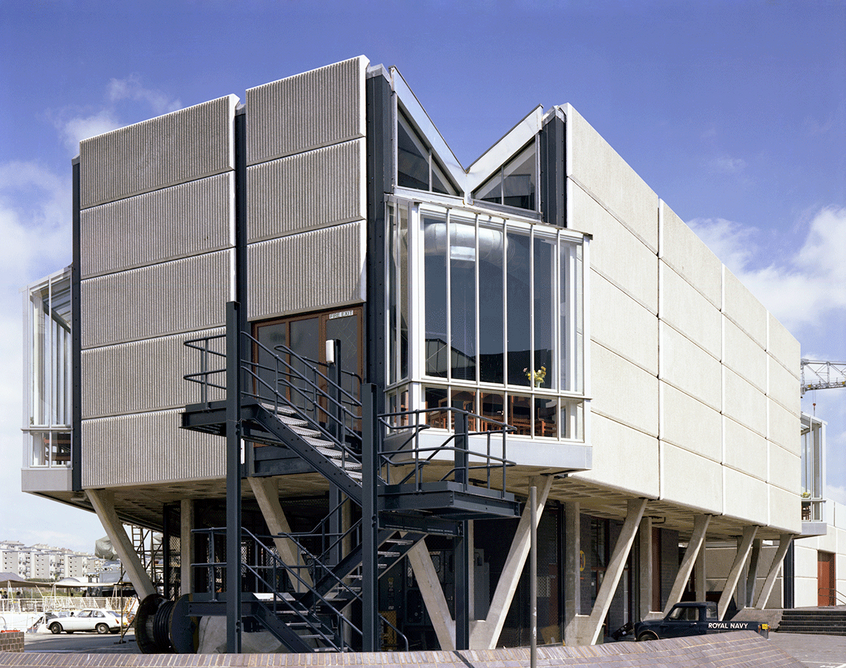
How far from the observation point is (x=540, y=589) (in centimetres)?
2961

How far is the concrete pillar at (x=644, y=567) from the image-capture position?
35.1 meters

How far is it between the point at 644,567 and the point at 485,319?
57.9 feet

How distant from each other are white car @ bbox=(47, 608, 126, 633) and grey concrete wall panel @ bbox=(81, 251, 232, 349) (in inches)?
925

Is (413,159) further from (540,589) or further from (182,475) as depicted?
(540,589)

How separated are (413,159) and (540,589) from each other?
521 inches

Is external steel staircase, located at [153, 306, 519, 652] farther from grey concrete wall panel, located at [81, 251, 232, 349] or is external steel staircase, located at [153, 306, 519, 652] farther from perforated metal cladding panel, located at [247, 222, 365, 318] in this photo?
grey concrete wall panel, located at [81, 251, 232, 349]

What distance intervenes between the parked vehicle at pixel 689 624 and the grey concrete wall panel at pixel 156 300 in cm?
1464

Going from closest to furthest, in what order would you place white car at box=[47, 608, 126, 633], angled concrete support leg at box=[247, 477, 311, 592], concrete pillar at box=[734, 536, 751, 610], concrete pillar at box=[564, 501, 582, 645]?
angled concrete support leg at box=[247, 477, 311, 592], concrete pillar at box=[564, 501, 582, 645], white car at box=[47, 608, 126, 633], concrete pillar at box=[734, 536, 751, 610]

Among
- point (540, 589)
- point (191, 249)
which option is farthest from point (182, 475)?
point (540, 589)

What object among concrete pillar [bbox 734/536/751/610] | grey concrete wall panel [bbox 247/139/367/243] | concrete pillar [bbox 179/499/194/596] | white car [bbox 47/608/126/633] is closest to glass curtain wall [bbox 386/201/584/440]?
grey concrete wall panel [bbox 247/139/367/243]

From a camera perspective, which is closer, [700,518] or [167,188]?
[167,188]

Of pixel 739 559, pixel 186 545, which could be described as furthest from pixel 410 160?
pixel 739 559

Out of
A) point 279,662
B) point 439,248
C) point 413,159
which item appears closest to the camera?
point 279,662

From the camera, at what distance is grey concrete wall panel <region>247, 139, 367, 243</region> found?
23.1 m
